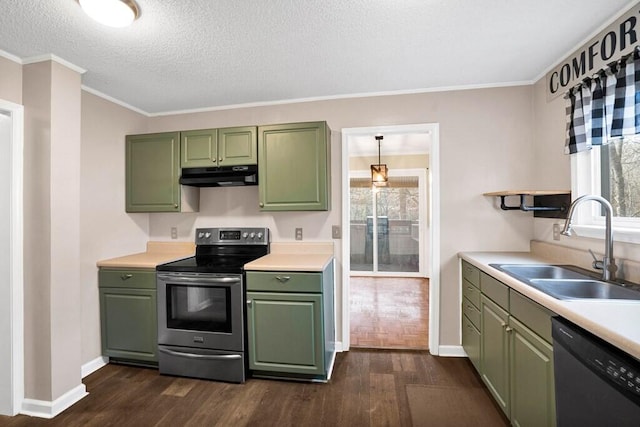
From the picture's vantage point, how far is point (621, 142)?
1.73 m

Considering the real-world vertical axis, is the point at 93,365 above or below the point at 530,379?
below

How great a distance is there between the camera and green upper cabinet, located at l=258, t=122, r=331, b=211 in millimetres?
2461

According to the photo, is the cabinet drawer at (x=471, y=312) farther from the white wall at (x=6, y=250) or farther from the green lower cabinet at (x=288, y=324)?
the white wall at (x=6, y=250)

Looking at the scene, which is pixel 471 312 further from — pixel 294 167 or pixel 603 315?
pixel 294 167

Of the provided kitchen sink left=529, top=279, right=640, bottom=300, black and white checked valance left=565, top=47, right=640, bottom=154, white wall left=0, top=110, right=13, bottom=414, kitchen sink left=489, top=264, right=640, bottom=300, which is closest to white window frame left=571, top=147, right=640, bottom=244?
black and white checked valance left=565, top=47, right=640, bottom=154

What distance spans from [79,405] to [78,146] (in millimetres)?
1826

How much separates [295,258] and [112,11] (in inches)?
76.6

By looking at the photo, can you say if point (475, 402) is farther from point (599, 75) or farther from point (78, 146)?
point (78, 146)

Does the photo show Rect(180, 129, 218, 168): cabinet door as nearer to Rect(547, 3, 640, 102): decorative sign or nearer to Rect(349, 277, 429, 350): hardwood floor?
Rect(349, 277, 429, 350): hardwood floor

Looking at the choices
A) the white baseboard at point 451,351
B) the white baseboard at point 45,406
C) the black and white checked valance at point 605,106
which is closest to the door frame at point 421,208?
the white baseboard at point 451,351

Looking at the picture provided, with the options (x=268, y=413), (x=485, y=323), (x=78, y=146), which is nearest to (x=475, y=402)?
(x=485, y=323)

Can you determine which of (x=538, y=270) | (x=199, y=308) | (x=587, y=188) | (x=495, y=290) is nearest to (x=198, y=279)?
(x=199, y=308)

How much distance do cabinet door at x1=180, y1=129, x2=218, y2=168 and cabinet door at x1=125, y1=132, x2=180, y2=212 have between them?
71mm

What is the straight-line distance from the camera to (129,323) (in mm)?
2402
